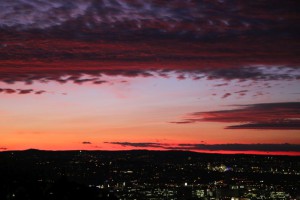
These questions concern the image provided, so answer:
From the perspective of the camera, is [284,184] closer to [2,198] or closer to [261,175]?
[261,175]

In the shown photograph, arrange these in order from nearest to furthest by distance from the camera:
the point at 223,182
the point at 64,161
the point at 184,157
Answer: the point at 64,161 < the point at 223,182 < the point at 184,157

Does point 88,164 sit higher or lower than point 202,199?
higher

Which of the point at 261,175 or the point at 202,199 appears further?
the point at 261,175

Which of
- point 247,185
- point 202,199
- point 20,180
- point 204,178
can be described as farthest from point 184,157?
point 20,180

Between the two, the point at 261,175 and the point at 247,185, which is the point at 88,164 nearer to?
the point at 247,185

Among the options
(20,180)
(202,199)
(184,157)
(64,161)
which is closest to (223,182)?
(184,157)

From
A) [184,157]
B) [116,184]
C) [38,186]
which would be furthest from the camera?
[184,157]
